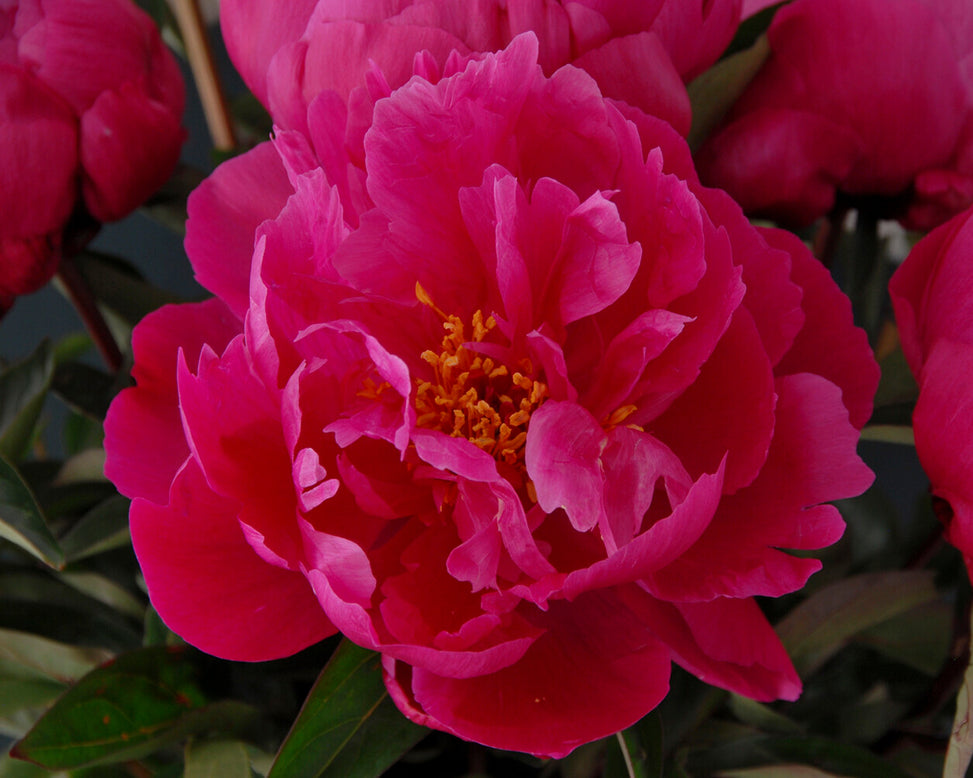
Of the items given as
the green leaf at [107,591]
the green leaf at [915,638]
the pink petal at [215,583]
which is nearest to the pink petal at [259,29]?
the pink petal at [215,583]

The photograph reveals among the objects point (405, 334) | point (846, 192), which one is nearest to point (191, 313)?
point (405, 334)

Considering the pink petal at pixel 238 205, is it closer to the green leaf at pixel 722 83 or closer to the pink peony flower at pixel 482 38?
the pink peony flower at pixel 482 38

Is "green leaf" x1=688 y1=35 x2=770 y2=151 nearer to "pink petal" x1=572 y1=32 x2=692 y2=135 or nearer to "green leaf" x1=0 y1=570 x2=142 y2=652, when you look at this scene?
"pink petal" x1=572 y1=32 x2=692 y2=135

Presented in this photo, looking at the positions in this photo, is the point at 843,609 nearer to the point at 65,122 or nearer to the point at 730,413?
the point at 730,413

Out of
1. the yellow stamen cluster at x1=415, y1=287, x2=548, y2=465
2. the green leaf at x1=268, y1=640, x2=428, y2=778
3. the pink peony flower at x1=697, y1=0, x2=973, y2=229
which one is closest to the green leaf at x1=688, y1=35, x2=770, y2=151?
the pink peony flower at x1=697, y1=0, x2=973, y2=229

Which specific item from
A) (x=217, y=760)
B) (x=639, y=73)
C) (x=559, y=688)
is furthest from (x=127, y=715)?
(x=639, y=73)

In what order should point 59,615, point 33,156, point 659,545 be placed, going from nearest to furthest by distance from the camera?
1. point 659,545
2. point 33,156
3. point 59,615
